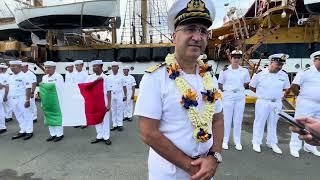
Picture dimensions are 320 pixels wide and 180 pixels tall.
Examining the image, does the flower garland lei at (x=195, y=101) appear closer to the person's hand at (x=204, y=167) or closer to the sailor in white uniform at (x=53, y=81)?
the person's hand at (x=204, y=167)

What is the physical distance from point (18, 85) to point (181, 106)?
20.0 ft

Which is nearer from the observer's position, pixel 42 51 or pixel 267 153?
pixel 267 153

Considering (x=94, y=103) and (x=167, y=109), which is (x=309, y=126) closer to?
(x=167, y=109)

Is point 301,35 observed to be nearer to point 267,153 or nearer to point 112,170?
point 267,153

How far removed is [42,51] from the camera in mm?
14484

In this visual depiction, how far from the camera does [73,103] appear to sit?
254 inches

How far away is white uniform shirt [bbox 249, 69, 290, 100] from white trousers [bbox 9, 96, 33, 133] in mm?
4913

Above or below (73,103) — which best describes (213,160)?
above

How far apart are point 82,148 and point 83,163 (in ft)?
3.13

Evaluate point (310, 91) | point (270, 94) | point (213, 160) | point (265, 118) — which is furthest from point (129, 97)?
point (213, 160)

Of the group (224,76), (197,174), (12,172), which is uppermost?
(224,76)

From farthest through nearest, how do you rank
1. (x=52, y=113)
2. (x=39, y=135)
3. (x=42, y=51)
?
(x=42, y=51), (x=39, y=135), (x=52, y=113)

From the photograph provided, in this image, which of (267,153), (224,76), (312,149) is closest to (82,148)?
(224,76)

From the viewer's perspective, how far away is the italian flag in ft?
20.7
